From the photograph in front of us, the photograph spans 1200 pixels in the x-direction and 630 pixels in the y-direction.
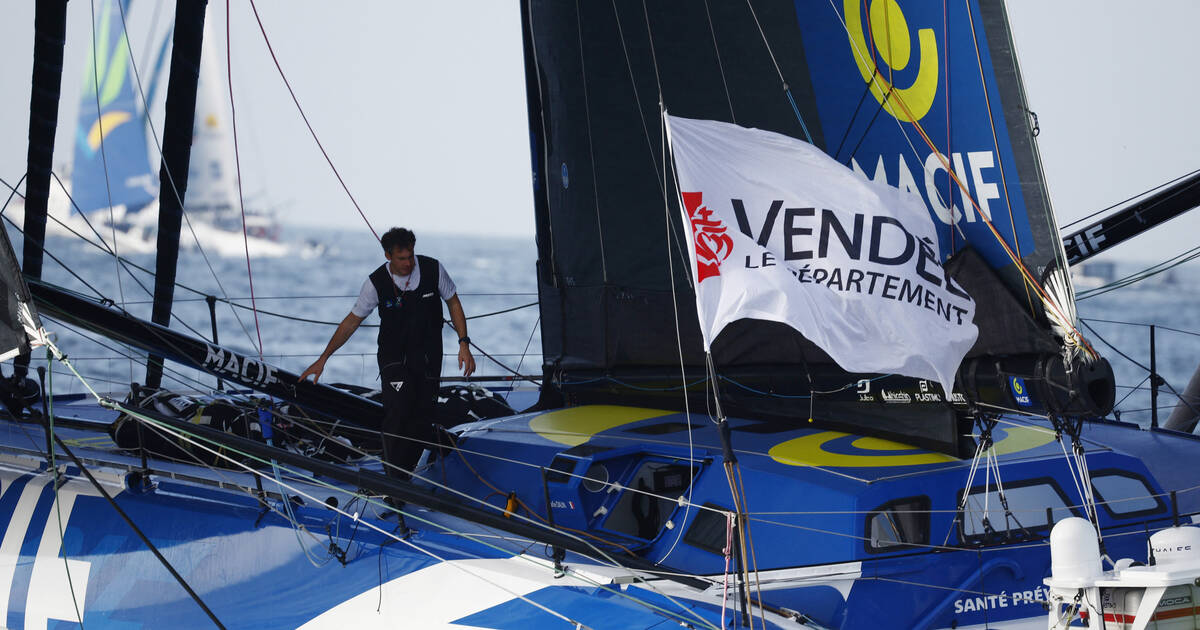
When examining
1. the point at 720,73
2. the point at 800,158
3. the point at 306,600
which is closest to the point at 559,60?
the point at 720,73

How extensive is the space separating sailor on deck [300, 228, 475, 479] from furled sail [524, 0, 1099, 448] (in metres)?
0.91

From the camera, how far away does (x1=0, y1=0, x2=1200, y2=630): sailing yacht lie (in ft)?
11.4

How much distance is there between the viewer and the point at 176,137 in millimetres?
5910

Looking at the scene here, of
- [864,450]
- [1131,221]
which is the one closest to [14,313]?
[864,450]

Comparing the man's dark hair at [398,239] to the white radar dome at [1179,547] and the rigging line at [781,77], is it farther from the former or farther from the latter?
the white radar dome at [1179,547]

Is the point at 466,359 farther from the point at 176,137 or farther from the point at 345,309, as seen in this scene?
the point at 345,309

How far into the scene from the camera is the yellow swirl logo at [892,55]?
400cm

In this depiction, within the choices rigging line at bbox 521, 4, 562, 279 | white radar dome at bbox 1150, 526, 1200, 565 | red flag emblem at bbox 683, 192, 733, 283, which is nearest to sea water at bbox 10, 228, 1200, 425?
rigging line at bbox 521, 4, 562, 279

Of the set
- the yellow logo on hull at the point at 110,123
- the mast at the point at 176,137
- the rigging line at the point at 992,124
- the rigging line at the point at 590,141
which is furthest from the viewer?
the yellow logo on hull at the point at 110,123

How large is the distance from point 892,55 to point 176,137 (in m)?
3.49

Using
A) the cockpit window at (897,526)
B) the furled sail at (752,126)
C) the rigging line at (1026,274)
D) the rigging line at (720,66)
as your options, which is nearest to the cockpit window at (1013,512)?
the cockpit window at (897,526)

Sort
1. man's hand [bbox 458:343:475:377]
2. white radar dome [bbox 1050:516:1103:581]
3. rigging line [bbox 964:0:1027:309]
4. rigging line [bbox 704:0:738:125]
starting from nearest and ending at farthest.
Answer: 1. white radar dome [bbox 1050:516:1103:581]
2. rigging line [bbox 964:0:1027:309]
3. rigging line [bbox 704:0:738:125]
4. man's hand [bbox 458:343:475:377]

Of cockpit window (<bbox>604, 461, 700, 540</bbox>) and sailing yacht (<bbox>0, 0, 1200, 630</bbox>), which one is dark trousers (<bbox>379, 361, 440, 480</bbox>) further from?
cockpit window (<bbox>604, 461, 700, 540</bbox>)

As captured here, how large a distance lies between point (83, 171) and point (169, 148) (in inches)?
135
